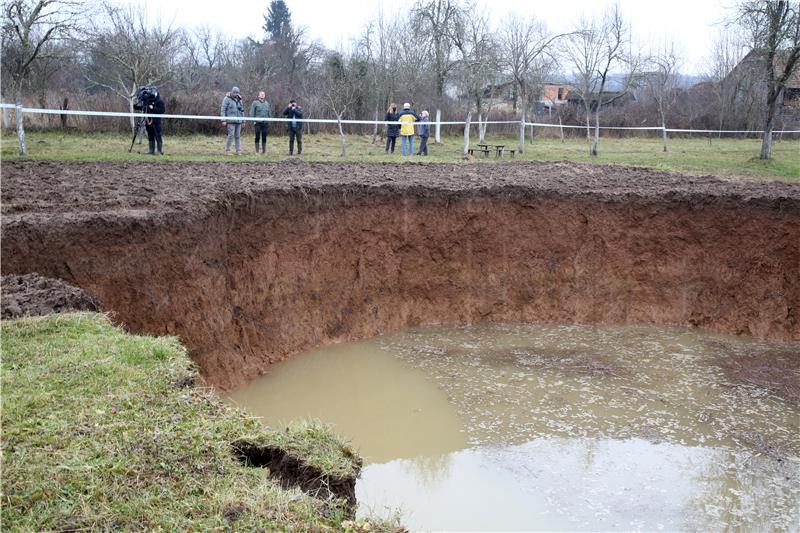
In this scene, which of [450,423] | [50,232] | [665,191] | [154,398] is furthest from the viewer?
[665,191]

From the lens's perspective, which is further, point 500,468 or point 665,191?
point 665,191

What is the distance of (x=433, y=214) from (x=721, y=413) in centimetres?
628

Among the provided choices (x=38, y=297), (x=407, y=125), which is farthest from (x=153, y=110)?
(x=38, y=297)

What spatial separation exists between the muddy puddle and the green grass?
5.73 feet

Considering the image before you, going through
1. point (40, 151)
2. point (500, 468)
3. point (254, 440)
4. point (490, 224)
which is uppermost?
point (40, 151)

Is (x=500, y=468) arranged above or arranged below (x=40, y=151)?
below

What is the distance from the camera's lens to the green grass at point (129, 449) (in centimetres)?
384

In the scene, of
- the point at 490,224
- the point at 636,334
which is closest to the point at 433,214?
the point at 490,224

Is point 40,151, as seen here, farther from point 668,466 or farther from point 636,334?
point 668,466

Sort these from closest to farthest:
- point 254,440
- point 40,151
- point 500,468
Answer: point 254,440 → point 500,468 → point 40,151

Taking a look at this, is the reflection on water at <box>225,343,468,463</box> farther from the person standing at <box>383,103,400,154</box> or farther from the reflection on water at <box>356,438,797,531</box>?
the person standing at <box>383,103,400,154</box>

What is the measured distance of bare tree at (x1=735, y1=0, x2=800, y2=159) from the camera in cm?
2288

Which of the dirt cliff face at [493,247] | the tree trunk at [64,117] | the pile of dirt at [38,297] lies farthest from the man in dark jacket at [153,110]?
the pile of dirt at [38,297]

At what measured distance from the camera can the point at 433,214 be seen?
13.5 m
